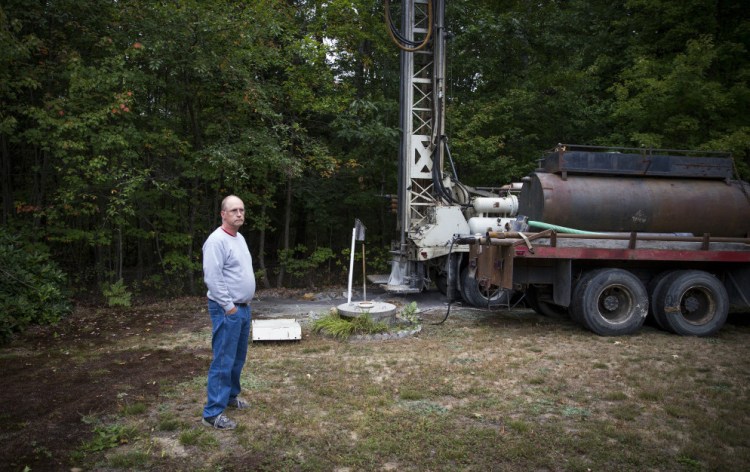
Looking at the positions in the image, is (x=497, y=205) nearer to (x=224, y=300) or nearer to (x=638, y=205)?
(x=638, y=205)

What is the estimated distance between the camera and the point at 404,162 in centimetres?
1145

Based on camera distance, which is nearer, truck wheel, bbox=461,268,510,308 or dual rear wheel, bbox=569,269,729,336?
dual rear wheel, bbox=569,269,729,336

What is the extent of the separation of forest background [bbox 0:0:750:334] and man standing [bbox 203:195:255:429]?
5.38 meters

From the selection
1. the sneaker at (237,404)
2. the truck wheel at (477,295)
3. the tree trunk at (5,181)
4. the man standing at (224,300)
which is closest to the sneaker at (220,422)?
the man standing at (224,300)

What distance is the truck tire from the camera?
24.5ft

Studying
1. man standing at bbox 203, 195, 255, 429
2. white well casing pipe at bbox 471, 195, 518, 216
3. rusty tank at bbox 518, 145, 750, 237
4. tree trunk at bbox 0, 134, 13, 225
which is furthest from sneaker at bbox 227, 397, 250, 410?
tree trunk at bbox 0, 134, 13, 225

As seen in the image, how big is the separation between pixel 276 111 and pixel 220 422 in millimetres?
10477

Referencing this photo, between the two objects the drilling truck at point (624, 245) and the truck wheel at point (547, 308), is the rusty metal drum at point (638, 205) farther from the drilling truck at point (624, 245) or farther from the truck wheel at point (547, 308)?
the truck wheel at point (547, 308)

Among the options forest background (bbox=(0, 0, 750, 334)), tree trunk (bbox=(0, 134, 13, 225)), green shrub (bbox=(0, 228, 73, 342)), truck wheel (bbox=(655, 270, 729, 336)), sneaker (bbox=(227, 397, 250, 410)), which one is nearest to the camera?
sneaker (bbox=(227, 397, 250, 410))

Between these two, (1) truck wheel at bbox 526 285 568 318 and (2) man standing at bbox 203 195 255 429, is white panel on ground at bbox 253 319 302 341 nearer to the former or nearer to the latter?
(2) man standing at bbox 203 195 255 429

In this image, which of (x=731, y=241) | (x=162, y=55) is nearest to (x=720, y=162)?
(x=731, y=241)

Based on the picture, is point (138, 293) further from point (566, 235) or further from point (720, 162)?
point (720, 162)

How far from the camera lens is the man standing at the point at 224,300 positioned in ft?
13.5

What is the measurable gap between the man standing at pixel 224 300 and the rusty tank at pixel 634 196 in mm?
5279
